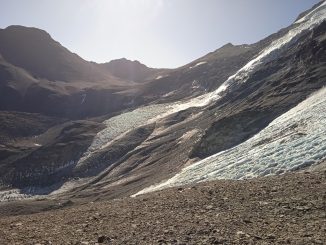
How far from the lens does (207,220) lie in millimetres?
14344

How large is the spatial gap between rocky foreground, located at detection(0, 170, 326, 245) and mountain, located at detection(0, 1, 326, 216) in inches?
247

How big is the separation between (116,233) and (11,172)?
9151cm

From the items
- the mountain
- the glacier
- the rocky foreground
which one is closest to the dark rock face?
the mountain

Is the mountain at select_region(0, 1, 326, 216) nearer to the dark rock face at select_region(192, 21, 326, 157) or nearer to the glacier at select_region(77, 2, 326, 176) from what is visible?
the dark rock face at select_region(192, 21, 326, 157)

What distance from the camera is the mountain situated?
36781 millimetres

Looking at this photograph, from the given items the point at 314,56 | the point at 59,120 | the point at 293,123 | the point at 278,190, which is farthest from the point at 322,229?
the point at 59,120

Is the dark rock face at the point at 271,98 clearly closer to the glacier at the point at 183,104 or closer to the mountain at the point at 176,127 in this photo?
the mountain at the point at 176,127

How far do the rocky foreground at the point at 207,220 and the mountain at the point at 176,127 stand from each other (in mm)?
6285

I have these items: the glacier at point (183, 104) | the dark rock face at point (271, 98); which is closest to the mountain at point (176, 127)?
the dark rock face at point (271, 98)

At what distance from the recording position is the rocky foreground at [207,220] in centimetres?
1255

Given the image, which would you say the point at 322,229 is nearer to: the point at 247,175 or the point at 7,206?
the point at 247,175

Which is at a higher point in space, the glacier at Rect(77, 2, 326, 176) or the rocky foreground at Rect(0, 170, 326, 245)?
the glacier at Rect(77, 2, 326, 176)

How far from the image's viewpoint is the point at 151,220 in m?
15.3

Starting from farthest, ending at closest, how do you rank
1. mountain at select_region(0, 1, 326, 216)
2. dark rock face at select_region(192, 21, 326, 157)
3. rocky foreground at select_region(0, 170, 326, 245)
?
dark rock face at select_region(192, 21, 326, 157), mountain at select_region(0, 1, 326, 216), rocky foreground at select_region(0, 170, 326, 245)
